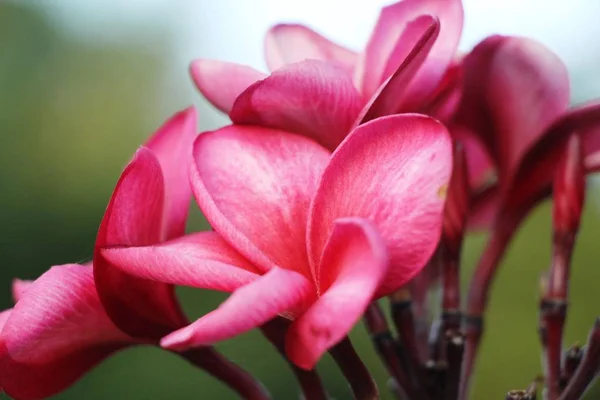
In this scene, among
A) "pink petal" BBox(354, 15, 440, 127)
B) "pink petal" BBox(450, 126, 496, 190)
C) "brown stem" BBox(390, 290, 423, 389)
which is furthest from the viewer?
"pink petal" BBox(450, 126, 496, 190)

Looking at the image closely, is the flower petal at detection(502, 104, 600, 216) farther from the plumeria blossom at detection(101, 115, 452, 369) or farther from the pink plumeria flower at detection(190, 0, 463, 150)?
the plumeria blossom at detection(101, 115, 452, 369)

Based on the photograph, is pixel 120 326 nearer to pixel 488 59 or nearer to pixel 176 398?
pixel 488 59

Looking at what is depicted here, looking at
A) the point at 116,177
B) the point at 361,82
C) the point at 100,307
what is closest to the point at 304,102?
the point at 361,82

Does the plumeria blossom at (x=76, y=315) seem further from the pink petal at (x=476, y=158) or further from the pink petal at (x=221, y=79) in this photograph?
the pink petal at (x=476, y=158)

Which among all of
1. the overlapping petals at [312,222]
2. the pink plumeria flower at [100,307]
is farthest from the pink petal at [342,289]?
the pink plumeria flower at [100,307]

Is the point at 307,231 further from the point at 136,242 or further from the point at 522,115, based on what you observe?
the point at 522,115

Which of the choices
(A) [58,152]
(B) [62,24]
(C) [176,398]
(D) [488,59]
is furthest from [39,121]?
(D) [488,59]

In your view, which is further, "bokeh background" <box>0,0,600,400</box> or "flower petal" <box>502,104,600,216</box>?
"bokeh background" <box>0,0,600,400</box>

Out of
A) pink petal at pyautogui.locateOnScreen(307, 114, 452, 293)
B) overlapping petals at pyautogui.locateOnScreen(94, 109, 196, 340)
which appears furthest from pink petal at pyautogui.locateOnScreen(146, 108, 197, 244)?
pink petal at pyautogui.locateOnScreen(307, 114, 452, 293)
